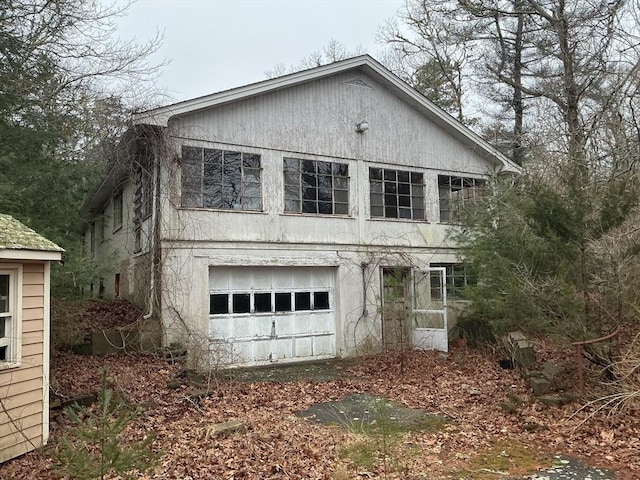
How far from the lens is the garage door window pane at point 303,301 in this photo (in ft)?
42.8

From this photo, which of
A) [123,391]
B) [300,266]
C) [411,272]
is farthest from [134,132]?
[411,272]

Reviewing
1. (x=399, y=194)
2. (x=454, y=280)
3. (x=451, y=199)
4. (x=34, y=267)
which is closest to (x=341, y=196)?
(x=399, y=194)

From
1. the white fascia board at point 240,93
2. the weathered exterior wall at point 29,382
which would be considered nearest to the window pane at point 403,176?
the white fascia board at point 240,93

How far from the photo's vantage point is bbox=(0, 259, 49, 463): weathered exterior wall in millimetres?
6133

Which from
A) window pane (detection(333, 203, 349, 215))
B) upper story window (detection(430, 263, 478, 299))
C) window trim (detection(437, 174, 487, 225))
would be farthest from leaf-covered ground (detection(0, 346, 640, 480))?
window trim (detection(437, 174, 487, 225))

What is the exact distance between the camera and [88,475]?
367 centimetres

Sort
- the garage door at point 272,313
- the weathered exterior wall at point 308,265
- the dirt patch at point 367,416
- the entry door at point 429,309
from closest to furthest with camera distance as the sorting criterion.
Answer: the dirt patch at point 367,416 → the weathered exterior wall at point 308,265 → the garage door at point 272,313 → the entry door at point 429,309

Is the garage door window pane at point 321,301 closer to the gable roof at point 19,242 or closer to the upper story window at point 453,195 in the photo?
the upper story window at point 453,195

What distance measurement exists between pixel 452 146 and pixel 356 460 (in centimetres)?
1196

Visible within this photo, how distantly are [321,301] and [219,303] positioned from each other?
2.82 m

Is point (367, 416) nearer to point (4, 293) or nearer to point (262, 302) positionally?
point (262, 302)

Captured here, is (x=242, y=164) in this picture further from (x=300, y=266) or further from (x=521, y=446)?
(x=521, y=446)

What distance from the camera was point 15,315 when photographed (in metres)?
6.30

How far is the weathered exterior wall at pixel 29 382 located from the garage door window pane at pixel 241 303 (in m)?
5.59
